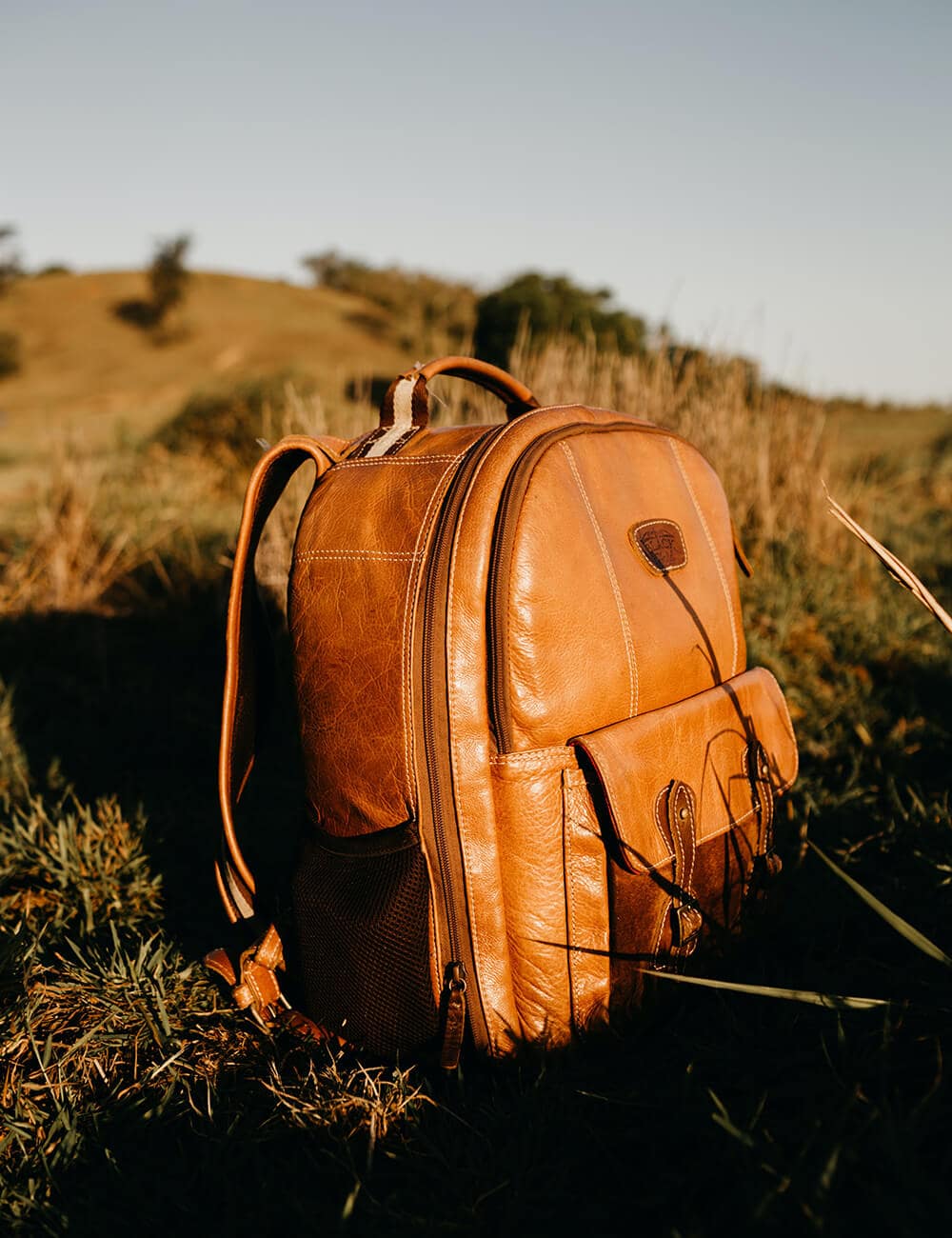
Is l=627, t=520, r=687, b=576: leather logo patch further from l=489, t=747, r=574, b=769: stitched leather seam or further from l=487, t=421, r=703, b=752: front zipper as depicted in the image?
l=489, t=747, r=574, b=769: stitched leather seam

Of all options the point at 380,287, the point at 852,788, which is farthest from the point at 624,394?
the point at 380,287

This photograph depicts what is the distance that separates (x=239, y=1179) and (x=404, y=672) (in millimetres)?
751

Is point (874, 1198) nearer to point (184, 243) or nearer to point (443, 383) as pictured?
point (443, 383)

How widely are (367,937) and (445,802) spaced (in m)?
0.29

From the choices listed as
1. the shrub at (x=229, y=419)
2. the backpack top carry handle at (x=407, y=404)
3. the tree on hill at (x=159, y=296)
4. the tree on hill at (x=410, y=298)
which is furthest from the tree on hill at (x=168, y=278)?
the backpack top carry handle at (x=407, y=404)

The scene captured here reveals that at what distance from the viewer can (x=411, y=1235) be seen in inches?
38.5

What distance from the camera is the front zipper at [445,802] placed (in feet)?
3.97

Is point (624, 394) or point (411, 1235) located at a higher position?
point (624, 394)

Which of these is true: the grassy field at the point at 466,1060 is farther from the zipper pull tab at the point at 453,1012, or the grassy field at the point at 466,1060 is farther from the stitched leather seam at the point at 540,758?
the stitched leather seam at the point at 540,758

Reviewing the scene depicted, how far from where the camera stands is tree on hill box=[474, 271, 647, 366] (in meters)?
4.15

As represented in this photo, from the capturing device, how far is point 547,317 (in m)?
4.61

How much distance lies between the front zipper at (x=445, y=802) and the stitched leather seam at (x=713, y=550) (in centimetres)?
58

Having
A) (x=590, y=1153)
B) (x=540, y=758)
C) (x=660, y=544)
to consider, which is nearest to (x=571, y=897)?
(x=540, y=758)

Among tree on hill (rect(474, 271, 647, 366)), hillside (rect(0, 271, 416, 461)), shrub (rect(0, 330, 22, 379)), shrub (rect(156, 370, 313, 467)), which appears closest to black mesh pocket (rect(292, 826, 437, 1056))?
tree on hill (rect(474, 271, 647, 366))
